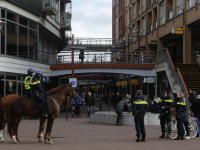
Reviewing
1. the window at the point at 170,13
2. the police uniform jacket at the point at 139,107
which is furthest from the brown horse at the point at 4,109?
the window at the point at 170,13

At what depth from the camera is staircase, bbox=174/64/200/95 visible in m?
28.8

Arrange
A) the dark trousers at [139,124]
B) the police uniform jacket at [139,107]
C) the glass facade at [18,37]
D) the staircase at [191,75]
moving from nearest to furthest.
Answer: the dark trousers at [139,124]
the police uniform jacket at [139,107]
the glass facade at [18,37]
the staircase at [191,75]

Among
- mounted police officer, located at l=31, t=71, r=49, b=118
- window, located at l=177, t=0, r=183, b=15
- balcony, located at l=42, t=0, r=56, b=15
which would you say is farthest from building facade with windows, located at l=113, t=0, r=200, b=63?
mounted police officer, located at l=31, t=71, r=49, b=118

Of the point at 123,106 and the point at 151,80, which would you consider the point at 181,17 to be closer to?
the point at 151,80

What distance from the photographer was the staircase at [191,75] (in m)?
28.8

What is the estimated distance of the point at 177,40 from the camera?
140 ft

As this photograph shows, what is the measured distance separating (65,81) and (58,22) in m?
12.2

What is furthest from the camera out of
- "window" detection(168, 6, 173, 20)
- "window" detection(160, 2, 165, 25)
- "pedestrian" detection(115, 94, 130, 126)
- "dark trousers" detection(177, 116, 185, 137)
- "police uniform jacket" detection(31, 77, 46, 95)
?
"window" detection(160, 2, 165, 25)

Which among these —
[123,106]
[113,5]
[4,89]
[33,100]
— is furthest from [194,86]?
[113,5]

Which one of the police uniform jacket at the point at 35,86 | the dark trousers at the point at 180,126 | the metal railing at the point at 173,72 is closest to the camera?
the police uniform jacket at the point at 35,86

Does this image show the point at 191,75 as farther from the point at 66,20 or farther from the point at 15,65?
the point at 66,20

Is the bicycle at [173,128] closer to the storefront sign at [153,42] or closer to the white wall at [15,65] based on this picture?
the white wall at [15,65]

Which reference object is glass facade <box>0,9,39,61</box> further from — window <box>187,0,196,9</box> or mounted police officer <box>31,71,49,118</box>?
mounted police officer <box>31,71,49,118</box>

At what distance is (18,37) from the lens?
97.1 feet
